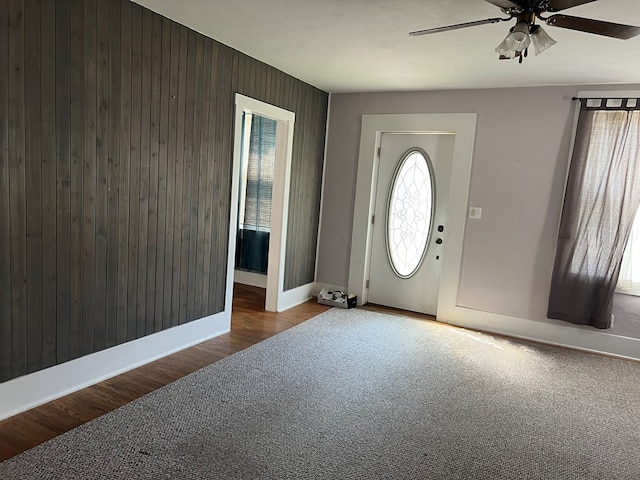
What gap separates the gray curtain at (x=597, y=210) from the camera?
399cm

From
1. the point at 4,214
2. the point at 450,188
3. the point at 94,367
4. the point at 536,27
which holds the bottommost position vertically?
the point at 94,367

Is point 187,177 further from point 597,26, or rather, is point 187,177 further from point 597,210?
point 597,210

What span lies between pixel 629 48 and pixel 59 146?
369cm

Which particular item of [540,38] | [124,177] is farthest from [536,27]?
[124,177]

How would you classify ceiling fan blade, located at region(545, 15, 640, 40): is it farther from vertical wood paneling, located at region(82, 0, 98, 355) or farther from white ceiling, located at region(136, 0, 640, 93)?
vertical wood paneling, located at region(82, 0, 98, 355)

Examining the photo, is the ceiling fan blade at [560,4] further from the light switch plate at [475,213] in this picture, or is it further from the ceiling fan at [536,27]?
the light switch plate at [475,213]

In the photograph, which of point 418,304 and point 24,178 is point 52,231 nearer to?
point 24,178

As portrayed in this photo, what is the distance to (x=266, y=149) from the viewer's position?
18.9 feet

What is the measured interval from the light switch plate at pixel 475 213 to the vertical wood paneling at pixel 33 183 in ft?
12.3

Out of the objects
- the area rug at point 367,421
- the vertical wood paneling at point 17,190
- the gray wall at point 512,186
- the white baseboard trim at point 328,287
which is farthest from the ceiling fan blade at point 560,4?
the white baseboard trim at point 328,287

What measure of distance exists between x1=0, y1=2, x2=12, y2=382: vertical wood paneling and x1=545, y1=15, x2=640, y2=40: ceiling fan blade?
271 cm

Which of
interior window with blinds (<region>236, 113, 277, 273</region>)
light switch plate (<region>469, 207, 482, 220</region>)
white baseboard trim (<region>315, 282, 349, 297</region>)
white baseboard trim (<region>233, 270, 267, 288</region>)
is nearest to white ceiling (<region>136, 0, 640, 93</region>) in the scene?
light switch plate (<region>469, 207, 482, 220</region>)

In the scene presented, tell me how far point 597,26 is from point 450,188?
2.64 m

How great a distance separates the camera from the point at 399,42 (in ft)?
10.8
